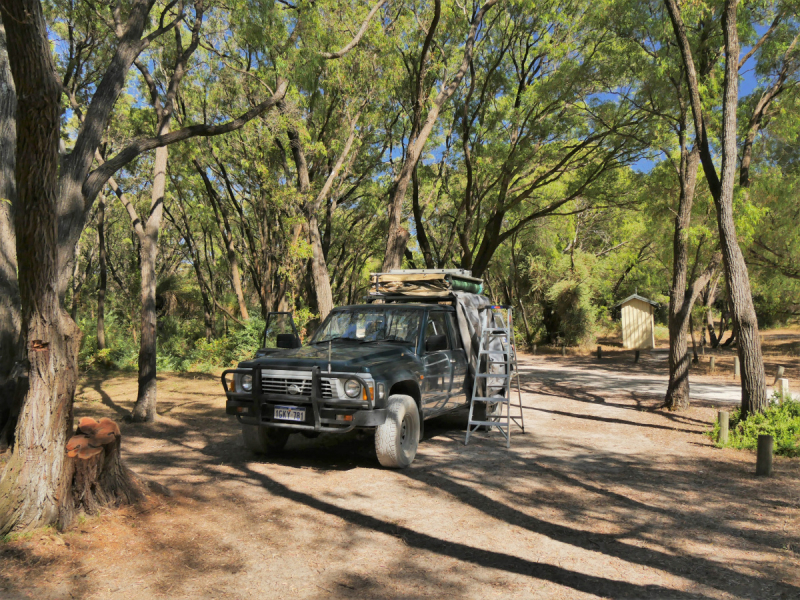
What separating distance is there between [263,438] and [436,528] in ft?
10.5

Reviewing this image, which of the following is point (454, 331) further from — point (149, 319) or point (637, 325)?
point (637, 325)

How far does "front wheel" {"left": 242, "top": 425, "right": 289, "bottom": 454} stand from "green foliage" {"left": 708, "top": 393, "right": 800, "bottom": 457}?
6575 millimetres

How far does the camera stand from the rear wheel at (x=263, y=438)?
764 cm

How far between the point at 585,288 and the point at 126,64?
26.9 metres

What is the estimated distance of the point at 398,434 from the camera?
6918mm

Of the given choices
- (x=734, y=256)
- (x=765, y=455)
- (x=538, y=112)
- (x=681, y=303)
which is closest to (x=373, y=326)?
(x=765, y=455)

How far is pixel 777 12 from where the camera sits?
12.1 meters

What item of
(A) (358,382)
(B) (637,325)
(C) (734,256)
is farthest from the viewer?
(B) (637,325)

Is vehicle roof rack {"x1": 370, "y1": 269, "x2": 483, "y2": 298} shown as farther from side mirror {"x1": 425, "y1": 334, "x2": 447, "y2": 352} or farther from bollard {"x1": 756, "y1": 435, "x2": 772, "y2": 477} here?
bollard {"x1": 756, "y1": 435, "x2": 772, "y2": 477}

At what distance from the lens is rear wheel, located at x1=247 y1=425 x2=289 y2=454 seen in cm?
764

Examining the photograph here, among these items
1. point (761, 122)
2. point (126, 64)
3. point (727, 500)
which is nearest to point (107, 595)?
point (126, 64)

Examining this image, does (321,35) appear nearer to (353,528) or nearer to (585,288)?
(353,528)

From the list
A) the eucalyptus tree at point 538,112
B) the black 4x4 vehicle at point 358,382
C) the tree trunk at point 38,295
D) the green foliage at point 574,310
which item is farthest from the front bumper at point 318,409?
the green foliage at point 574,310

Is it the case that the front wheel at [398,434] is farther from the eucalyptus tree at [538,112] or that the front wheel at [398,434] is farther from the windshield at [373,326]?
the eucalyptus tree at [538,112]
